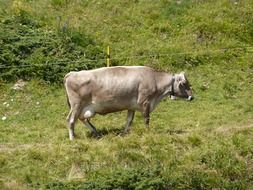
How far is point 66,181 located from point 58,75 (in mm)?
7865

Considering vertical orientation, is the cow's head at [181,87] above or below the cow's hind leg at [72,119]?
above

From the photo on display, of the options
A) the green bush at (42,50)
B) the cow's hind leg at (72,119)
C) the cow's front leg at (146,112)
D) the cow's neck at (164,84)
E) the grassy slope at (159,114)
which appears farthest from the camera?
the green bush at (42,50)

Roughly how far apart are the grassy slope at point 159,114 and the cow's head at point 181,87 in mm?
841

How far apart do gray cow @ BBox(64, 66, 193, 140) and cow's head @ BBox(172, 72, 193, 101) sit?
0.75 meters

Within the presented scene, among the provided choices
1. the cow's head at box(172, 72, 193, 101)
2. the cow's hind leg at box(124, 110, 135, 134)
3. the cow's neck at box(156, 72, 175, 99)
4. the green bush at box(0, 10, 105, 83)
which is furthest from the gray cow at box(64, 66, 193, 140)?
the green bush at box(0, 10, 105, 83)

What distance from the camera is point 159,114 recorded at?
19.9 meters

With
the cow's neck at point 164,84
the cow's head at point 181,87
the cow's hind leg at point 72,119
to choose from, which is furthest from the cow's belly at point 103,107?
the cow's head at point 181,87

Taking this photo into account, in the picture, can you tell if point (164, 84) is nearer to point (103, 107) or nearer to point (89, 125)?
point (103, 107)

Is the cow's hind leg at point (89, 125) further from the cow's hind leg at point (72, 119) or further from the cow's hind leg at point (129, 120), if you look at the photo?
the cow's hind leg at point (129, 120)

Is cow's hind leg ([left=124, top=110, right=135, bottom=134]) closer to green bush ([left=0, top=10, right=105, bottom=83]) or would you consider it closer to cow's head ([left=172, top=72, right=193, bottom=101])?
cow's head ([left=172, top=72, right=193, bottom=101])

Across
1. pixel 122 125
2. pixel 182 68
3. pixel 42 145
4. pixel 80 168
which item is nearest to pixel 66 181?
pixel 80 168

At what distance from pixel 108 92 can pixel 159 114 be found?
2.95 m

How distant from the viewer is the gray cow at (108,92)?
1739 cm

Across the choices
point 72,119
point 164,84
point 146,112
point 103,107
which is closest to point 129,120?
point 146,112
